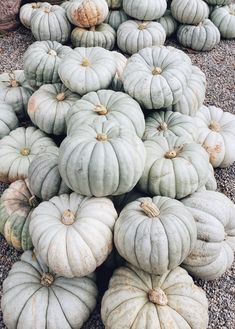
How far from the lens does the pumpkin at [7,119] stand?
4453 millimetres

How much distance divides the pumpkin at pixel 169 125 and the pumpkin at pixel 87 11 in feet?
7.44

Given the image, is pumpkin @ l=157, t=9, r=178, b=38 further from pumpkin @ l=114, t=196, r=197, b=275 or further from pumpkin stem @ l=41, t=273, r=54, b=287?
pumpkin stem @ l=41, t=273, r=54, b=287

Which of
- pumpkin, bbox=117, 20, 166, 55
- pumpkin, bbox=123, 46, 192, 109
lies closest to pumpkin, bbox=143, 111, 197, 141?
pumpkin, bbox=123, 46, 192, 109

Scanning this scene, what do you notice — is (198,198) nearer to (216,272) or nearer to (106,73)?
(216,272)

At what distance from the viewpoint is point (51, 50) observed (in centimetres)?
465

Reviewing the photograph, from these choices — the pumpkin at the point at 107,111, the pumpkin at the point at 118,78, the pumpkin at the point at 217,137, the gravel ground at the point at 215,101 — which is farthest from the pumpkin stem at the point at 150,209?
the pumpkin at the point at 118,78

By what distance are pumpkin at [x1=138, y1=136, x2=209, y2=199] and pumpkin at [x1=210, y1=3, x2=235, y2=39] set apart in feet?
12.7

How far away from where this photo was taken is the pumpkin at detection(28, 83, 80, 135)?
4.10m

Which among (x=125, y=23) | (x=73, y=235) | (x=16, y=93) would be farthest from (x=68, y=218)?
(x=125, y=23)

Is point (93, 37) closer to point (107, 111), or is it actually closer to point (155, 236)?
→ point (107, 111)

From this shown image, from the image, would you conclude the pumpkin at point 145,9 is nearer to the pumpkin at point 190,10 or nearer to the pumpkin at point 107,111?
the pumpkin at point 190,10

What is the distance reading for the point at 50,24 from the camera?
577 cm

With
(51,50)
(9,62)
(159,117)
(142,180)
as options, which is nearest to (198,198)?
(142,180)

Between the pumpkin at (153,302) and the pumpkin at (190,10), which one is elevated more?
the pumpkin at (190,10)
